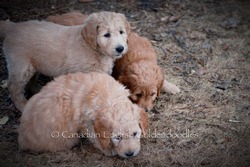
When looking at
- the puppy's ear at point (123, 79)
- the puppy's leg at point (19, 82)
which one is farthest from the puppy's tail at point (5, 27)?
the puppy's ear at point (123, 79)

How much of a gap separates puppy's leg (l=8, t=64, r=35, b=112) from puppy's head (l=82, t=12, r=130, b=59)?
947 millimetres

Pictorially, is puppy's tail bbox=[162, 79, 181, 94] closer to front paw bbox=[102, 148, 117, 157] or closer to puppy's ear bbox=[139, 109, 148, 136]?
puppy's ear bbox=[139, 109, 148, 136]

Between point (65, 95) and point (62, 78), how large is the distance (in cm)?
29

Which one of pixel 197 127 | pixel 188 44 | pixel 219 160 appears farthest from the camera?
pixel 188 44

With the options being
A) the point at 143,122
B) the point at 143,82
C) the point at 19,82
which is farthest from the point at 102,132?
the point at 19,82

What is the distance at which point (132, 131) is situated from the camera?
457cm

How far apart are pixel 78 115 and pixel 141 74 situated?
1102mm

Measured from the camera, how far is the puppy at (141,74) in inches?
215

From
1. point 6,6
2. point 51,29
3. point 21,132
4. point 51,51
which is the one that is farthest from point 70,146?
point 6,6

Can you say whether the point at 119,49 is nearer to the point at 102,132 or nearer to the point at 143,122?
the point at 143,122

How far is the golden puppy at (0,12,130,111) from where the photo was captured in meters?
5.46

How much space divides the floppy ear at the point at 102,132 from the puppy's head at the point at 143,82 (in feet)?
3.33

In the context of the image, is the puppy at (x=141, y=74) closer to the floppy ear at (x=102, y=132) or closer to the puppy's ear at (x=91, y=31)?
the puppy's ear at (x=91, y=31)

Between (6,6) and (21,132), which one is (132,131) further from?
(6,6)
